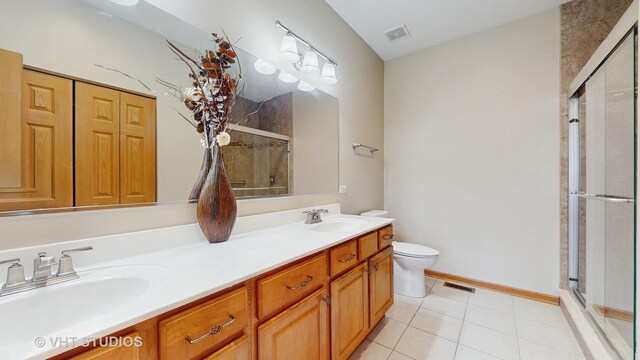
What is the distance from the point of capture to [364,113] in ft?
8.48

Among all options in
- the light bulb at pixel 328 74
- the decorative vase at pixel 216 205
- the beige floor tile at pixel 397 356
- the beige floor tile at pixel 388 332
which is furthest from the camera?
the light bulb at pixel 328 74

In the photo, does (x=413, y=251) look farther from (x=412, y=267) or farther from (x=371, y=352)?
(x=371, y=352)

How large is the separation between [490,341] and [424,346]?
0.47 meters

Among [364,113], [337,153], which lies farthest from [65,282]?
[364,113]

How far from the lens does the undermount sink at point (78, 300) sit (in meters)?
0.59

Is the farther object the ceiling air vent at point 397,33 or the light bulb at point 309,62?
the ceiling air vent at point 397,33

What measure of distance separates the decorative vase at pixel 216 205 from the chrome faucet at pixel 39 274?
436mm

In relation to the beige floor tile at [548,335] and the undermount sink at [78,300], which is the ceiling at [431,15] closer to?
the undermount sink at [78,300]

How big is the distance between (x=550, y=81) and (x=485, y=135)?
636 mm

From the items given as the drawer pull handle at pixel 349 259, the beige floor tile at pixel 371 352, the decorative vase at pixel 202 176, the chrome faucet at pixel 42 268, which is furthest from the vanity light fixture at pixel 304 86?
the beige floor tile at pixel 371 352

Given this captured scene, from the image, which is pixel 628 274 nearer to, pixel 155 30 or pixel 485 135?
pixel 485 135

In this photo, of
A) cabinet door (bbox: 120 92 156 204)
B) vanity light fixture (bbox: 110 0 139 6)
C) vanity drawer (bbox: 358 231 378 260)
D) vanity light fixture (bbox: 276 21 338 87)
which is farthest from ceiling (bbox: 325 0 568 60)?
vanity drawer (bbox: 358 231 378 260)

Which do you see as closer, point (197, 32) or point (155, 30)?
point (155, 30)

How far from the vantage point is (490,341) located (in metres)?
1.62
